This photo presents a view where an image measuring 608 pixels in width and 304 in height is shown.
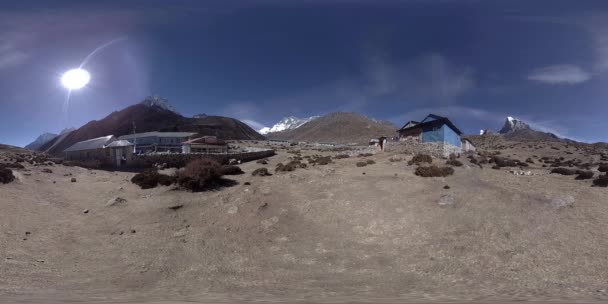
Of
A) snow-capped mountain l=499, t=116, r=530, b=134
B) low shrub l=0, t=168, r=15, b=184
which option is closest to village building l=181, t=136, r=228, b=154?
low shrub l=0, t=168, r=15, b=184

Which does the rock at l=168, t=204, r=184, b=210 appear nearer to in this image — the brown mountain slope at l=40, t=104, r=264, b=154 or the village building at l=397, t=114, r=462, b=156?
the village building at l=397, t=114, r=462, b=156

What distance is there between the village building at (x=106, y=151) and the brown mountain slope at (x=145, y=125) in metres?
58.3

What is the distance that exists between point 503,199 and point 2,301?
1872cm

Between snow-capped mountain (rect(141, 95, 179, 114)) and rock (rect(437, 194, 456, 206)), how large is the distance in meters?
171

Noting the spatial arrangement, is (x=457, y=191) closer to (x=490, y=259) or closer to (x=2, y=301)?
(x=490, y=259)

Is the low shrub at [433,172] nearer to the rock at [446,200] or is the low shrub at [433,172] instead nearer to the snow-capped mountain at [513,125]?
the rock at [446,200]

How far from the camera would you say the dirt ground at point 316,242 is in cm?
973

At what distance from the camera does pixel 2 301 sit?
7258 mm

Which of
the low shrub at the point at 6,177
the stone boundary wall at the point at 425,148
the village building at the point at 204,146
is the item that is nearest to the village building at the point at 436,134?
the stone boundary wall at the point at 425,148

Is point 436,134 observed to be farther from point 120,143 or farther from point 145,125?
point 145,125

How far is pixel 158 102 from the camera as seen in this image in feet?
575

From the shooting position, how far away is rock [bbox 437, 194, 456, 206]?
17234 millimetres

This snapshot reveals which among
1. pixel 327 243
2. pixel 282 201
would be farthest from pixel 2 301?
pixel 282 201

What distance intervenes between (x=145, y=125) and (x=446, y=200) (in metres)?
143
